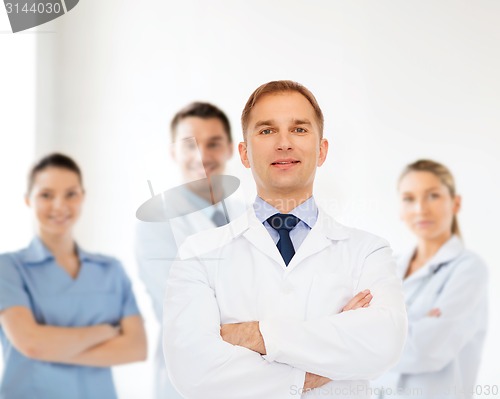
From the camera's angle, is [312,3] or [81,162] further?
[81,162]

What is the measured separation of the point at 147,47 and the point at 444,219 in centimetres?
106

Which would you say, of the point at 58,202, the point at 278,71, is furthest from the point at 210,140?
the point at 58,202

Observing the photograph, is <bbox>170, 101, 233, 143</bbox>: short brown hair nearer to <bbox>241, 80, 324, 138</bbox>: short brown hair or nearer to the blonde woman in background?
the blonde woman in background

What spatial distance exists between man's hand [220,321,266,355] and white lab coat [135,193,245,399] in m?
0.19

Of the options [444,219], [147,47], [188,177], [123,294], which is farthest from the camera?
[147,47]

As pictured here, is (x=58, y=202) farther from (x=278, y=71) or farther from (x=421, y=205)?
(x=421, y=205)

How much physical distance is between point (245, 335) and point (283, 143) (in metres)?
0.29

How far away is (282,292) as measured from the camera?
0.99m

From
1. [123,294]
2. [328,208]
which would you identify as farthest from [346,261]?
[123,294]

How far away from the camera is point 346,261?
1.02 metres

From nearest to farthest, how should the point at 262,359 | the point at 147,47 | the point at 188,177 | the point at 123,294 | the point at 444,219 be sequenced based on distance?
the point at 262,359, the point at 188,177, the point at 123,294, the point at 444,219, the point at 147,47

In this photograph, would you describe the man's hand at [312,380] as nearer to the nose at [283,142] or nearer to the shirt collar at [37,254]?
the nose at [283,142]

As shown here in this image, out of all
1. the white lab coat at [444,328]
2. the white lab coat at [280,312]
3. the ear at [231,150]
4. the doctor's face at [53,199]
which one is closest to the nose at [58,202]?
the doctor's face at [53,199]

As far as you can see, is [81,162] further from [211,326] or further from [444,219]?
[211,326]
